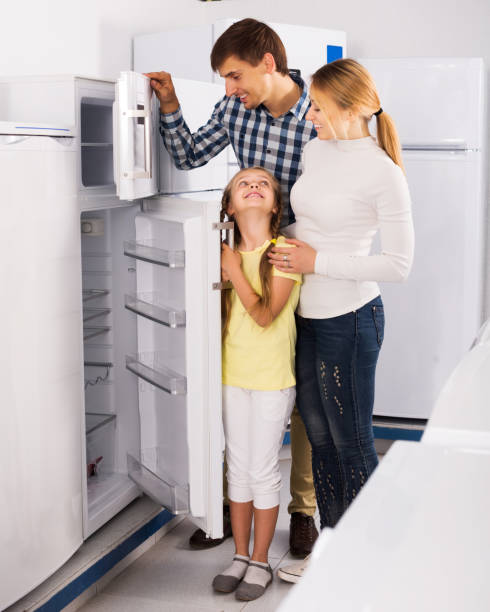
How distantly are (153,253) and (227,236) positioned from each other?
244 mm

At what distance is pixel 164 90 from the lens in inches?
93.4

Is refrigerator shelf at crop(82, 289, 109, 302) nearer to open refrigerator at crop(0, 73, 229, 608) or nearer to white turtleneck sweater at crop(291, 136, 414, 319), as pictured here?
open refrigerator at crop(0, 73, 229, 608)

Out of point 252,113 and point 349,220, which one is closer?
point 349,220

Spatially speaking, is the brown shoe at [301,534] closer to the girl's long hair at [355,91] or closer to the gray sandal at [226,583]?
the gray sandal at [226,583]

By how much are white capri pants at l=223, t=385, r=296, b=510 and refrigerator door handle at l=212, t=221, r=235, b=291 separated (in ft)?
0.97

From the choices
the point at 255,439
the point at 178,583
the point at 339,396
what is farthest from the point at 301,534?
the point at 339,396

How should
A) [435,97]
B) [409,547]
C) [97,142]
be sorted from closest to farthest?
[409,547] < [97,142] < [435,97]

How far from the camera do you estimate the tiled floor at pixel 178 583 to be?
236cm

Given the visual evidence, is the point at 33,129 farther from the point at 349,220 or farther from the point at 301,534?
the point at 301,534

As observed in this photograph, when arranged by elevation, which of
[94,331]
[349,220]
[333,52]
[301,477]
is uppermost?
[333,52]

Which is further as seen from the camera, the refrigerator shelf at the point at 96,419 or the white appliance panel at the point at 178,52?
the white appliance panel at the point at 178,52

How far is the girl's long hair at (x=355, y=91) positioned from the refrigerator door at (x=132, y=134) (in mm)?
470

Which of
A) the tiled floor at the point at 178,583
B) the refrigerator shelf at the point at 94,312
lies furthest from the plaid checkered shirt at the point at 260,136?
the tiled floor at the point at 178,583

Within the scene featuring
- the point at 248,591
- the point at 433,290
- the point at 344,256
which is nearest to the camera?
the point at 344,256
